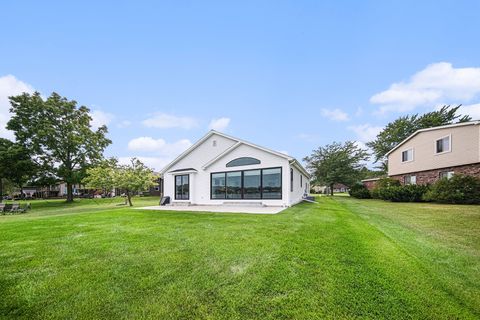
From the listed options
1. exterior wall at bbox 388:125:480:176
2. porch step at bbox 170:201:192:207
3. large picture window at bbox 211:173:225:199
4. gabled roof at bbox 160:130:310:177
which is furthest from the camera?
porch step at bbox 170:201:192:207

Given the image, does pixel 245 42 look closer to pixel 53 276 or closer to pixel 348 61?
pixel 348 61

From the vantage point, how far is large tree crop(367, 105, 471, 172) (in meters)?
29.7

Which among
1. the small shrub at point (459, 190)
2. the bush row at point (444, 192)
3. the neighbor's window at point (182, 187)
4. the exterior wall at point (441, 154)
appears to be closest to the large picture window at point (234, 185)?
the neighbor's window at point (182, 187)

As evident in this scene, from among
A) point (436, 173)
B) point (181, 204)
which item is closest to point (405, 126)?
point (436, 173)

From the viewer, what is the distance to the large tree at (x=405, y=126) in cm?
2973

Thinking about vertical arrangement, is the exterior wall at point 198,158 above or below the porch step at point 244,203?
above

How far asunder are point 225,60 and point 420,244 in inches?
628

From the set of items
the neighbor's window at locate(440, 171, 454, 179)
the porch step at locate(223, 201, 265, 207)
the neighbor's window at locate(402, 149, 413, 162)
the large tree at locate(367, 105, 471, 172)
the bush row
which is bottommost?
the porch step at locate(223, 201, 265, 207)

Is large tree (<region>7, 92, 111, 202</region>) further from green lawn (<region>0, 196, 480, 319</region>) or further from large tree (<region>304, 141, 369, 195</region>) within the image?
large tree (<region>304, 141, 369, 195</region>)

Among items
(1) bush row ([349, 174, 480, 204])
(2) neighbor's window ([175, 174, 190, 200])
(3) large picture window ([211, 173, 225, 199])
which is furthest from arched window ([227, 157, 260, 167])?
(1) bush row ([349, 174, 480, 204])

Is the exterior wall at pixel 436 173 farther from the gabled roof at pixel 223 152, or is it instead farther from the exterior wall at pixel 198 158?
the exterior wall at pixel 198 158

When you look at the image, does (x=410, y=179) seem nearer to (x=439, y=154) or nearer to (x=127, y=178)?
(x=439, y=154)

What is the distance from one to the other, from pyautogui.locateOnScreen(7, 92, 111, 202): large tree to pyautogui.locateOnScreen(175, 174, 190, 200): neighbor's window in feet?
59.9

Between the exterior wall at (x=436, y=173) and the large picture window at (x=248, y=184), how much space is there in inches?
526
